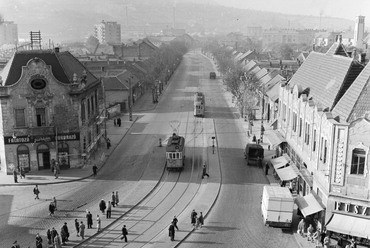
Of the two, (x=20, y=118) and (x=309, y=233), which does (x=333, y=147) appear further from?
(x=20, y=118)

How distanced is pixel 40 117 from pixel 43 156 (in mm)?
4356

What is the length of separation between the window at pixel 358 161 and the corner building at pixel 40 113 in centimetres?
2917

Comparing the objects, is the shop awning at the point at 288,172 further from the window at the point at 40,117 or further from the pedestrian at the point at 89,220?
the window at the point at 40,117

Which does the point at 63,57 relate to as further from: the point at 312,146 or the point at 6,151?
the point at 312,146

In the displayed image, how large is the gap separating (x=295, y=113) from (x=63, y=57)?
2764cm

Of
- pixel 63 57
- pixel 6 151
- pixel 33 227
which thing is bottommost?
pixel 33 227

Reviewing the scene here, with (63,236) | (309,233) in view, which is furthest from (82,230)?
(309,233)

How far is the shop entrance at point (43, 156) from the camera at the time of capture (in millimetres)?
45625

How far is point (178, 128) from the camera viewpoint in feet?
217

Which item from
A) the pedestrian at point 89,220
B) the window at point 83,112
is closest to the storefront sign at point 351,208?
the pedestrian at point 89,220

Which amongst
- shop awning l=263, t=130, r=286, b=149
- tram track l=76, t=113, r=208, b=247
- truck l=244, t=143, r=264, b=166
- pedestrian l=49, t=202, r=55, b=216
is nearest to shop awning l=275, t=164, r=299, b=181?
truck l=244, t=143, r=264, b=166

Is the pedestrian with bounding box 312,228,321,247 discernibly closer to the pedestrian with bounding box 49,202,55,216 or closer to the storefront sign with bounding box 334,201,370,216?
the storefront sign with bounding box 334,201,370,216

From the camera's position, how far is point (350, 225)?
3014 cm

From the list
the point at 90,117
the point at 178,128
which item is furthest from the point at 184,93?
the point at 90,117
